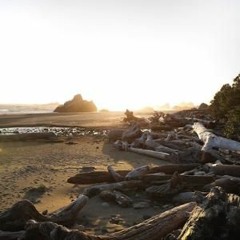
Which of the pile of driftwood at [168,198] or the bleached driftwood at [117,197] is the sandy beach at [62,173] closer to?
the bleached driftwood at [117,197]

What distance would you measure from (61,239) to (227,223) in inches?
74.0

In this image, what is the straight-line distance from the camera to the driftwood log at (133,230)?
4.17 metres

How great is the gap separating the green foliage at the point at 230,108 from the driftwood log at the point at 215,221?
417 inches

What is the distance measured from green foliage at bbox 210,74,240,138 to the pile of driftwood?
1084 millimetres

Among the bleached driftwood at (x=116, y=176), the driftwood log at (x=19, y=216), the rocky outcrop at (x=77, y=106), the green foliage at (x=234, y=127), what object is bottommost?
the bleached driftwood at (x=116, y=176)

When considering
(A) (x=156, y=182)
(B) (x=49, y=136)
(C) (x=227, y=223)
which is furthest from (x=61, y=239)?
(B) (x=49, y=136)

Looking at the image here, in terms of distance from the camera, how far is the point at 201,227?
13.2 ft

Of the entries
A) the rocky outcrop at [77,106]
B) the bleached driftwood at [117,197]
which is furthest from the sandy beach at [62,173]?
the rocky outcrop at [77,106]

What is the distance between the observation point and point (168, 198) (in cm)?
759

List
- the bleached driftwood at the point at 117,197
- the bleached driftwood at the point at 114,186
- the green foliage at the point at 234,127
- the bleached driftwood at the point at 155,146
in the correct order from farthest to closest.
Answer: the green foliage at the point at 234,127, the bleached driftwood at the point at 155,146, the bleached driftwood at the point at 114,186, the bleached driftwood at the point at 117,197

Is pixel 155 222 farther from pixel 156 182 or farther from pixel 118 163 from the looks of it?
pixel 118 163

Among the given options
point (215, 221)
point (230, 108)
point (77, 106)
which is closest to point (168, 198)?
point (215, 221)

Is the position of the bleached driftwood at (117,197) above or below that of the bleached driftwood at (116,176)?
below

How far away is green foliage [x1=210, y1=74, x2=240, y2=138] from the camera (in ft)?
47.1
